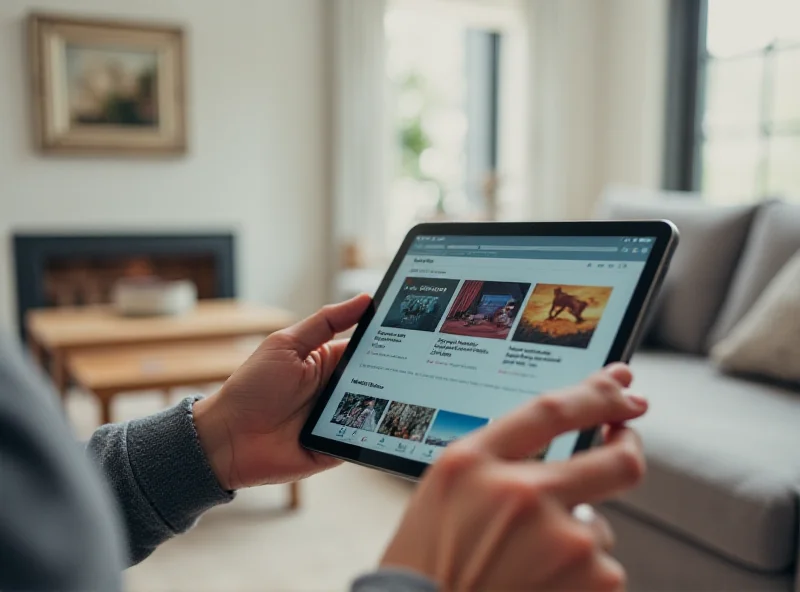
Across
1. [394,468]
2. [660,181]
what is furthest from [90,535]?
[660,181]

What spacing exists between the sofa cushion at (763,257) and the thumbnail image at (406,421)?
71.8 inches

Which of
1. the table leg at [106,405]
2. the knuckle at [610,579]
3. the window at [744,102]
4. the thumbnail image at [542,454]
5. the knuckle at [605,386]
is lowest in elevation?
the table leg at [106,405]

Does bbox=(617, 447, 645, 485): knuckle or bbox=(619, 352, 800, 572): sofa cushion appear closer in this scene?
bbox=(617, 447, 645, 485): knuckle

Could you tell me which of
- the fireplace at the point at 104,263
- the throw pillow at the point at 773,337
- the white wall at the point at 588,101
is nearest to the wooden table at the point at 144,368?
the fireplace at the point at 104,263

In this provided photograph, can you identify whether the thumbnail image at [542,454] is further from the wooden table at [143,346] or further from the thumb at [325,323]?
the wooden table at [143,346]

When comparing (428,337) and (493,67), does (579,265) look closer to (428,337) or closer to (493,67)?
(428,337)

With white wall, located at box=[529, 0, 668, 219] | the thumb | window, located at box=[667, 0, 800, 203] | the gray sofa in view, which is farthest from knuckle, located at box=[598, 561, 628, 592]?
white wall, located at box=[529, 0, 668, 219]

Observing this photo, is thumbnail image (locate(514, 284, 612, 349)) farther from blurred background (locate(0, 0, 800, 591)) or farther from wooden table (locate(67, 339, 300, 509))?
blurred background (locate(0, 0, 800, 591))

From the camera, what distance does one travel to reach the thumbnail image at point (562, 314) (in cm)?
66

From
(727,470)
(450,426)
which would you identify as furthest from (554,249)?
(727,470)

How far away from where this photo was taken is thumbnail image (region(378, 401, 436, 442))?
70 centimetres

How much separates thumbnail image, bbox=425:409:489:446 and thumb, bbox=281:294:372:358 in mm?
196

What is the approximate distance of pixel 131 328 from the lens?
2.94 meters

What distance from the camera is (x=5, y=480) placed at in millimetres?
338
